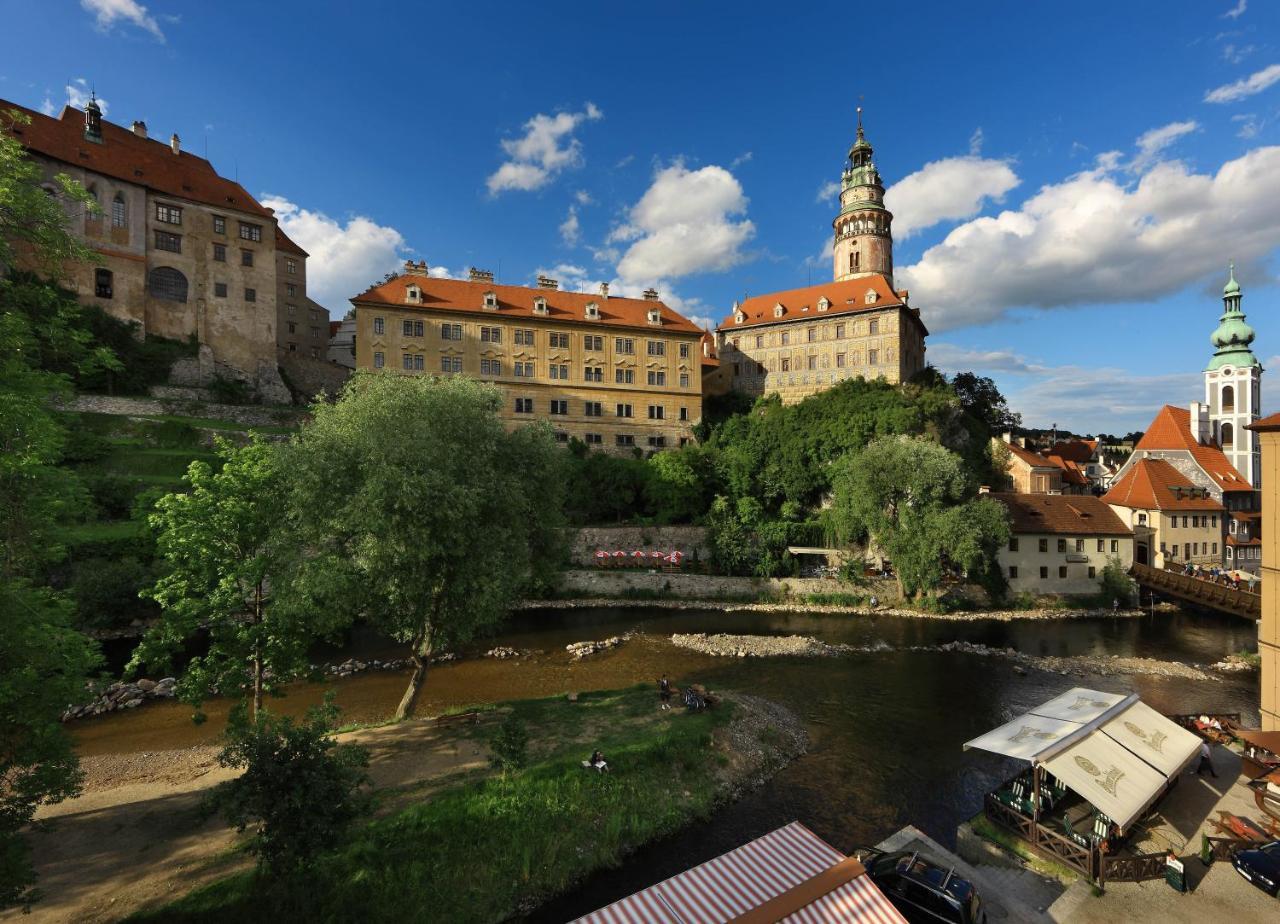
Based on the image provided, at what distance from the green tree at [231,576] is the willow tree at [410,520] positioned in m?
0.79

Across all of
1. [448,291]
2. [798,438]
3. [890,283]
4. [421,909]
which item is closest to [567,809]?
[421,909]

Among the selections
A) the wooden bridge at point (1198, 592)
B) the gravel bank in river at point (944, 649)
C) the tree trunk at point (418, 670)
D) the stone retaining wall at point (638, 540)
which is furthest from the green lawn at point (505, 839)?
the wooden bridge at point (1198, 592)

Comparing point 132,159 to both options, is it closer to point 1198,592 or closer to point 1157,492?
point 1198,592

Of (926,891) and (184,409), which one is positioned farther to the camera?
(184,409)

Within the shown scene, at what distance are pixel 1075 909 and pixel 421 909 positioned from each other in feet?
38.2

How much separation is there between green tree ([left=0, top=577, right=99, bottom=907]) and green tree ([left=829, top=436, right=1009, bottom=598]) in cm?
3365

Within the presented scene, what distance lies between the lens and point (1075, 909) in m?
9.89

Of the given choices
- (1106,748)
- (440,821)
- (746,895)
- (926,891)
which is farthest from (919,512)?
(440,821)

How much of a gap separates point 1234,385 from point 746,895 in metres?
67.9

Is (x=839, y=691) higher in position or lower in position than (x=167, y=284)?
lower

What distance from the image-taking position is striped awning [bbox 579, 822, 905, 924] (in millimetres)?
8422

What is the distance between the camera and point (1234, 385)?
50.6 metres

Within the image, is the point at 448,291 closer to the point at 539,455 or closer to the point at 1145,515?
the point at 539,455

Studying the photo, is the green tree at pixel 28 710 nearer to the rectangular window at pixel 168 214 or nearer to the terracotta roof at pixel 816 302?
the rectangular window at pixel 168 214
